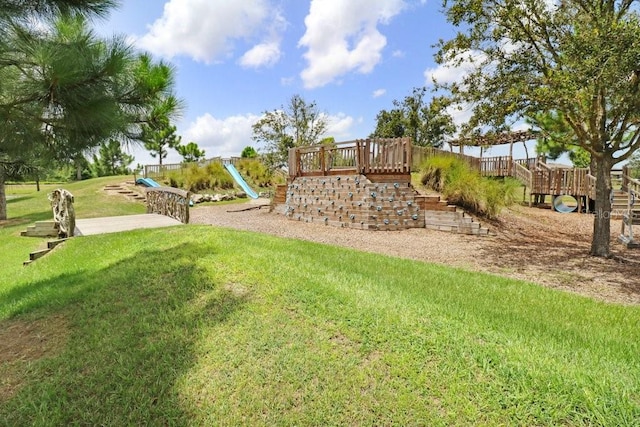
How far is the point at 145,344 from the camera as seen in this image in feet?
8.73

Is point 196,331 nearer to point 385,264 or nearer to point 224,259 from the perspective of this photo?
point 224,259

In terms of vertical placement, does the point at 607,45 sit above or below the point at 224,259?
above

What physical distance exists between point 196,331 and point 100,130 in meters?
1.99

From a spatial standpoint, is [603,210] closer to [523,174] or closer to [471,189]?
[471,189]

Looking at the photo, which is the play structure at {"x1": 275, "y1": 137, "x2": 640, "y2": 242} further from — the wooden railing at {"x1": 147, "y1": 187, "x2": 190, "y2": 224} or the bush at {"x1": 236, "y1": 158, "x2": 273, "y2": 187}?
the bush at {"x1": 236, "y1": 158, "x2": 273, "y2": 187}

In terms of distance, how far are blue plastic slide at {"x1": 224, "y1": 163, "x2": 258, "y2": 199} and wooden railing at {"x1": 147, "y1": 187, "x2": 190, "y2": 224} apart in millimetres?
7894

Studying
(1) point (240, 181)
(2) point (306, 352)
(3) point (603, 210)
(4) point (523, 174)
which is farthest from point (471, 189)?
(1) point (240, 181)

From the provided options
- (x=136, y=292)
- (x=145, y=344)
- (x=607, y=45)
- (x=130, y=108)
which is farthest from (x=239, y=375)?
(x=607, y=45)

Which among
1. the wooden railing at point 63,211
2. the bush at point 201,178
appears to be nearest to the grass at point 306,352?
the wooden railing at point 63,211

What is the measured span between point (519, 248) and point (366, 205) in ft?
12.6

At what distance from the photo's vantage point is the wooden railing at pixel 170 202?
9.05 metres

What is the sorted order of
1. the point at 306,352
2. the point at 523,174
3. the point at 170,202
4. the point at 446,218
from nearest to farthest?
the point at 306,352, the point at 446,218, the point at 170,202, the point at 523,174

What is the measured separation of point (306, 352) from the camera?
2.47 meters

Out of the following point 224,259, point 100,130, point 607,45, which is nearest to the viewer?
point 100,130
